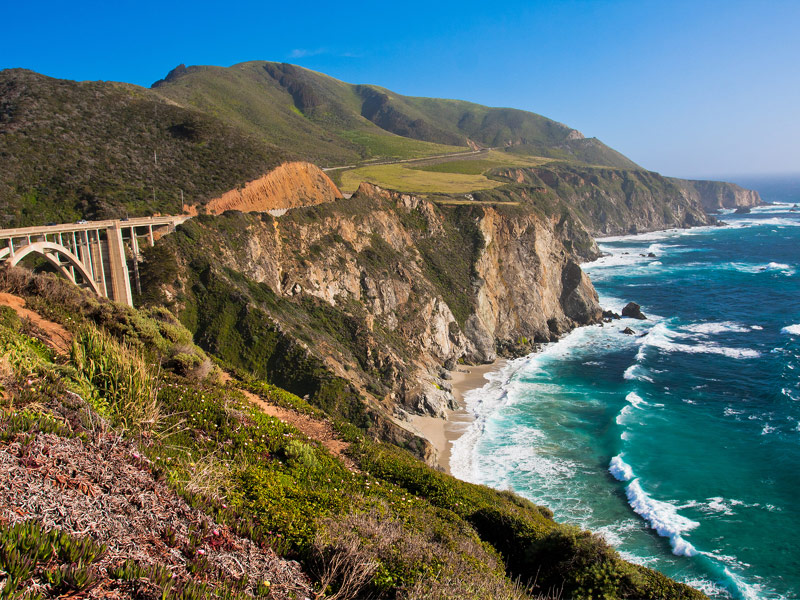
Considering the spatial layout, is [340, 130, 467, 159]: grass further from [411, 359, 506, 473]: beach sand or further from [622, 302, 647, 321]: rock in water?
[411, 359, 506, 473]: beach sand

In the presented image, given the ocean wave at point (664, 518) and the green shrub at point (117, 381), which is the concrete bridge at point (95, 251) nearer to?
the green shrub at point (117, 381)

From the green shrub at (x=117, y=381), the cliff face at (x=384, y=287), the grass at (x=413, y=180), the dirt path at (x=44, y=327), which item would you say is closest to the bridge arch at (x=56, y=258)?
the cliff face at (x=384, y=287)

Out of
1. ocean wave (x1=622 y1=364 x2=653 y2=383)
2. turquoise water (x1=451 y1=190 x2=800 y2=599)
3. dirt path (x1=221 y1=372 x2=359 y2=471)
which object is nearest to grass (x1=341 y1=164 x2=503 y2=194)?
turquoise water (x1=451 y1=190 x2=800 y2=599)

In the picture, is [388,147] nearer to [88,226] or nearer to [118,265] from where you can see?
[118,265]

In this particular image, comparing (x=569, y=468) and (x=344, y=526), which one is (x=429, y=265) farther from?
(x=344, y=526)

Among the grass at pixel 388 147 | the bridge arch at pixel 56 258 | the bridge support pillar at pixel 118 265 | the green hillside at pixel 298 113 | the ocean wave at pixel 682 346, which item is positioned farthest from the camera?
the grass at pixel 388 147

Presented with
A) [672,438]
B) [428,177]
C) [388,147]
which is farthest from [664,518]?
[388,147]

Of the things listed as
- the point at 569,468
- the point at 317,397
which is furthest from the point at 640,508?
the point at 317,397
